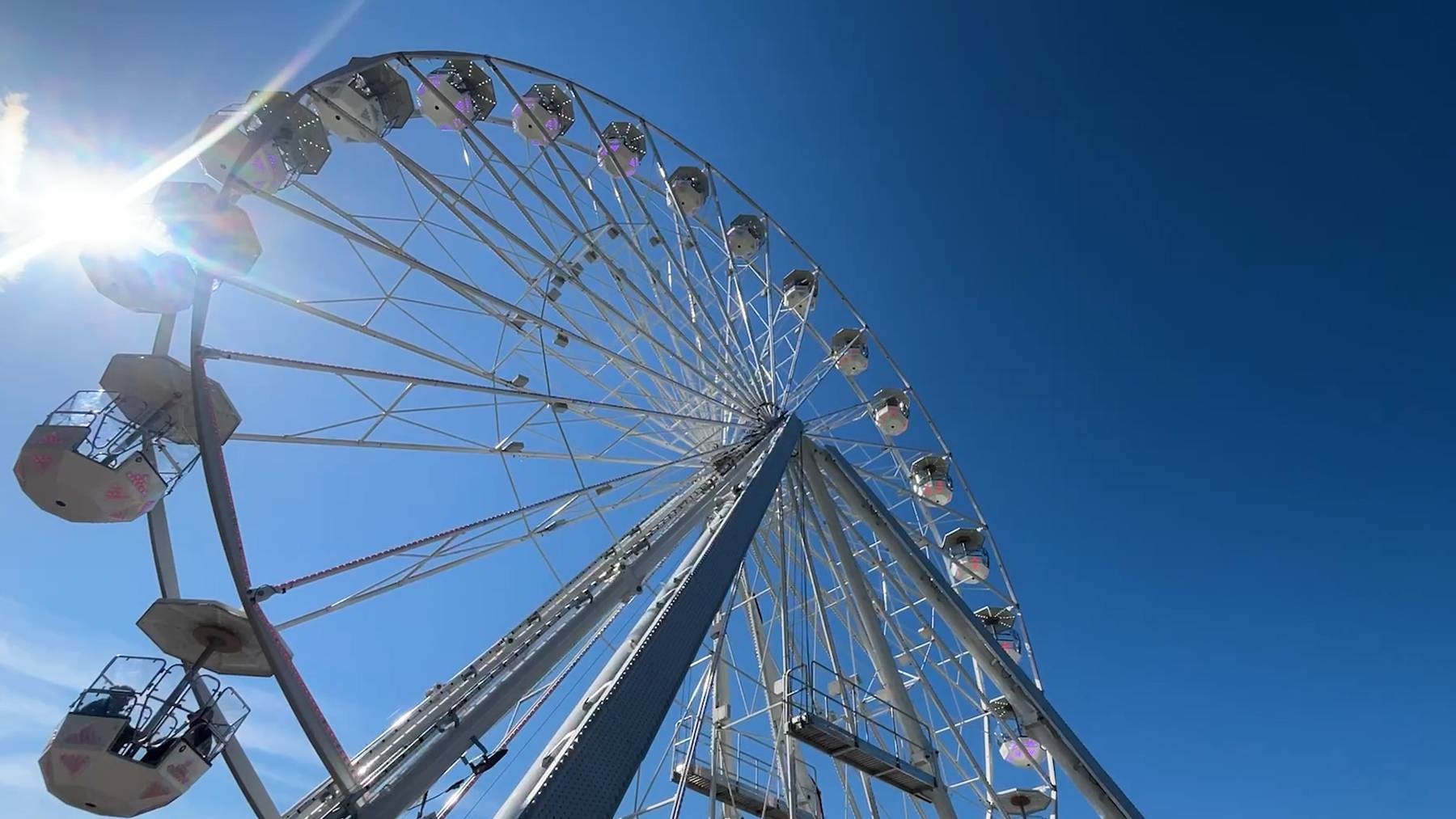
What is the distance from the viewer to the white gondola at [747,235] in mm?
16359

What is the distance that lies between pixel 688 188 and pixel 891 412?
6.28 m

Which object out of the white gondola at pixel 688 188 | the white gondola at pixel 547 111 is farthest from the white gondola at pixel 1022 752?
the white gondola at pixel 547 111

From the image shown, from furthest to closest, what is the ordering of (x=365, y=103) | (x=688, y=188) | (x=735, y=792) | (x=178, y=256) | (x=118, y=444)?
1. (x=688, y=188)
2. (x=735, y=792)
3. (x=365, y=103)
4. (x=178, y=256)
5. (x=118, y=444)

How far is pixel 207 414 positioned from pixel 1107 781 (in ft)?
40.8

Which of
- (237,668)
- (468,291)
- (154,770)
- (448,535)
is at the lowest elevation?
(154,770)

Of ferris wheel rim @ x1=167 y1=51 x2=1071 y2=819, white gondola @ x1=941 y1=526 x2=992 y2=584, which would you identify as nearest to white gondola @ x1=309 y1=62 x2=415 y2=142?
ferris wheel rim @ x1=167 y1=51 x2=1071 y2=819

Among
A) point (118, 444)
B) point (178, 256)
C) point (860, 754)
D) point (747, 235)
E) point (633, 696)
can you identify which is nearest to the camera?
point (633, 696)

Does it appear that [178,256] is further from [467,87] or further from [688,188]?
[688,188]

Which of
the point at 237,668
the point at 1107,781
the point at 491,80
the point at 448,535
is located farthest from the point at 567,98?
the point at 1107,781

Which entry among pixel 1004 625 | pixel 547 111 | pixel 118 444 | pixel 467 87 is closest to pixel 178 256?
pixel 118 444

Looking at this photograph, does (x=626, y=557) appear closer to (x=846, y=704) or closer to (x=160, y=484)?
(x=846, y=704)

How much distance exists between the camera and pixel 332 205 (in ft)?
27.8

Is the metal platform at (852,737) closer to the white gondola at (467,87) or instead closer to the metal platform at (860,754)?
the metal platform at (860,754)

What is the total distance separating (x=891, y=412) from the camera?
17.0 meters
